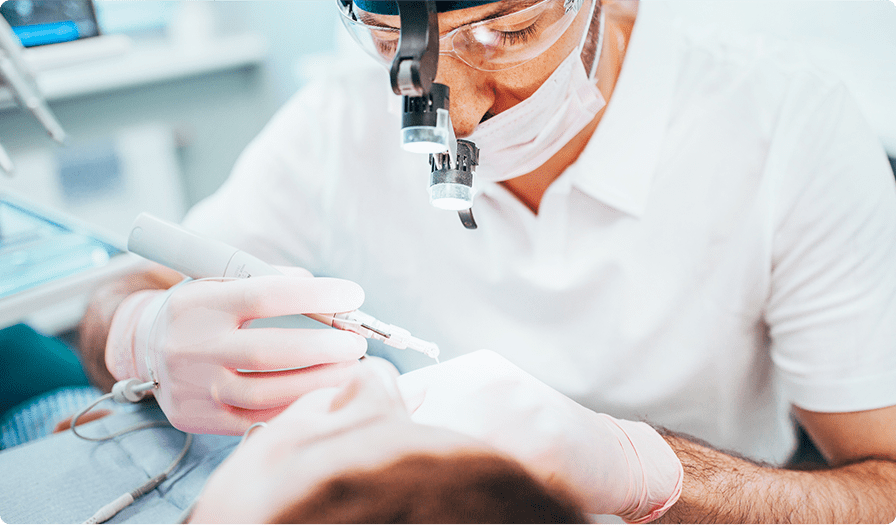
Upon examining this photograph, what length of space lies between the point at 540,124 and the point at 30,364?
1.01 meters

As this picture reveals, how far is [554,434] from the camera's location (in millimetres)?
544

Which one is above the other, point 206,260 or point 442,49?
point 442,49

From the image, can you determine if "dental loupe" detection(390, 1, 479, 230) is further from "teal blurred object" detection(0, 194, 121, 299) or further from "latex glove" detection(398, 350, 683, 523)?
"teal blurred object" detection(0, 194, 121, 299)

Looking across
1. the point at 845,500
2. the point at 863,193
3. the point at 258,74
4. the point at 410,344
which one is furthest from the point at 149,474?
the point at 258,74

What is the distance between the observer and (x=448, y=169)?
0.59 metres

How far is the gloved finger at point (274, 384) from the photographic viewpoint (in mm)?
574

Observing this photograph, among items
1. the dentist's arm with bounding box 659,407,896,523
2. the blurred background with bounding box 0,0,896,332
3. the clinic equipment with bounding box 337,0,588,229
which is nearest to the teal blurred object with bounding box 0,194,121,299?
the blurred background with bounding box 0,0,896,332

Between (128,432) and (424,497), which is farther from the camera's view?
(128,432)

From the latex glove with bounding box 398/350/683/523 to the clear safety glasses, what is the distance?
1.18 feet

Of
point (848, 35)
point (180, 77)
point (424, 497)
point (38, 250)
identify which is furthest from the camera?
point (180, 77)

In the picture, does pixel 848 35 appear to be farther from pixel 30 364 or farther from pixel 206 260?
pixel 30 364

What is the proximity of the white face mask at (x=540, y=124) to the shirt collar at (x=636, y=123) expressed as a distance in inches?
2.0

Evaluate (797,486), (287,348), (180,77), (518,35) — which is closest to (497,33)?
(518,35)

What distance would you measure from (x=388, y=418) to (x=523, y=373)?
0.64 ft
